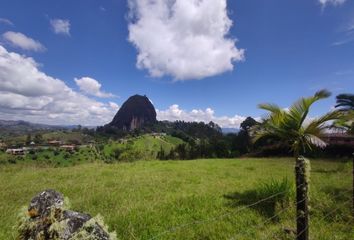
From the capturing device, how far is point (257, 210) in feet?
24.6

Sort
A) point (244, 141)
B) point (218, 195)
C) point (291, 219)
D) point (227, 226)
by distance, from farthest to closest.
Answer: point (244, 141)
point (218, 195)
point (291, 219)
point (227, 226)

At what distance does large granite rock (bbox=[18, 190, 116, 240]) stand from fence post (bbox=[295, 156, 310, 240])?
173 inches

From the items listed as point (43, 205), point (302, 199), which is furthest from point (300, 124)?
point (43, 205)

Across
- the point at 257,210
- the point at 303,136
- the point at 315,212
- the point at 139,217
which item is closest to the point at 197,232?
the point at 139,217

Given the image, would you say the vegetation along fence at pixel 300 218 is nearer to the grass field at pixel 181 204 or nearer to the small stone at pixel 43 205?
the grass field at pixel 181 204

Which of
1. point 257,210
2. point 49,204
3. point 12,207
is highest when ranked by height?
point 49,204

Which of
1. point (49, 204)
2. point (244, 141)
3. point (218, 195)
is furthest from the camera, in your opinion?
point (244, 141)

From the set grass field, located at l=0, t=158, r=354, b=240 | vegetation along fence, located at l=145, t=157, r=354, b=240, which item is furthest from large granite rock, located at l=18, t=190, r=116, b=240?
vegetation along fence, located at l=145, t=157, r=354, b=240

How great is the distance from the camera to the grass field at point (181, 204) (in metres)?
6.05

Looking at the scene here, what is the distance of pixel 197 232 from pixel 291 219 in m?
2.53

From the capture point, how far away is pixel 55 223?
1664 millimetres

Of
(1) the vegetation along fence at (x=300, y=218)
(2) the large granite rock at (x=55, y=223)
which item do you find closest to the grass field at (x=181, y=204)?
(1) the vegetation along fence at (x=300, y=218)

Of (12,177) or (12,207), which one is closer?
(12,207)

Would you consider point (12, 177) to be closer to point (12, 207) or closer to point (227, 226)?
point (12, 207)
